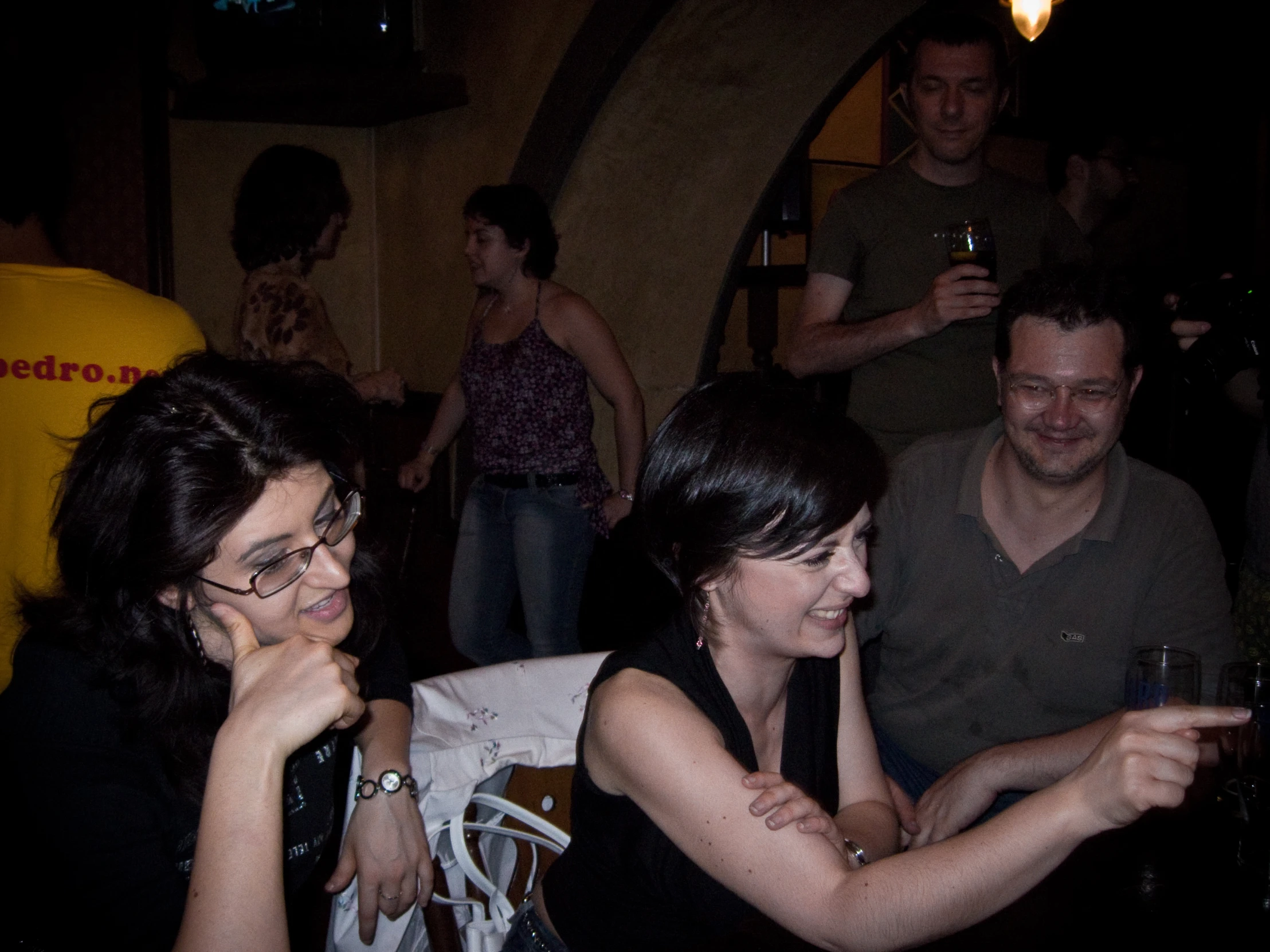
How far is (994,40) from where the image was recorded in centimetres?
248

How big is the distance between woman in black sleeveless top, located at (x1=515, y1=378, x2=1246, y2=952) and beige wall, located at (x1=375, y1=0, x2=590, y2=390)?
3210 mm

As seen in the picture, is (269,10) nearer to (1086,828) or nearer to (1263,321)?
(1263,321)

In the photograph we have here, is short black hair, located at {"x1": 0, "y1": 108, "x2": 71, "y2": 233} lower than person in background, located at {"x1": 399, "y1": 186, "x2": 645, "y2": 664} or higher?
higher

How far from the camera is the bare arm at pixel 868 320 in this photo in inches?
86.9

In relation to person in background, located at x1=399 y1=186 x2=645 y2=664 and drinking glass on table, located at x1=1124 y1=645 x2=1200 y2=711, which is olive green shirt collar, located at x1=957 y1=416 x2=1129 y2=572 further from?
person in background, located at x1=399 y1=186 x2=645 y2=664

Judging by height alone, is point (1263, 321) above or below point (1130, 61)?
below

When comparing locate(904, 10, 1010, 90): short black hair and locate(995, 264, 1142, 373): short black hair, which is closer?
locate(995, 264, 1142, 373): short black hair

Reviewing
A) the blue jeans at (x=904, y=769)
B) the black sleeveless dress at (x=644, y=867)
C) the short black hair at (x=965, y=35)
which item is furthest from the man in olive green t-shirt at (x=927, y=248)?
Result: the black sleeveless dress at (x=644, y=867)

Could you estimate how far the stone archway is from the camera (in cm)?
393

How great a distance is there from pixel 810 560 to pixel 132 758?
0.87 m

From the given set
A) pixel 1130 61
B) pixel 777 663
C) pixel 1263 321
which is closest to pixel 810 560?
pixel 777 663

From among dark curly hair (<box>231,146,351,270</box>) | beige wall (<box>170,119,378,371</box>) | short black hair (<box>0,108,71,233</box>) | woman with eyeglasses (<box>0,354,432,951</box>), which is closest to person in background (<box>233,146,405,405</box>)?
dark curly hair (<box>231,146,351,270</box>)

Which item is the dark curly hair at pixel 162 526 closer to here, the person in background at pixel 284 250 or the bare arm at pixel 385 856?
the bare arm at pixel 385 856

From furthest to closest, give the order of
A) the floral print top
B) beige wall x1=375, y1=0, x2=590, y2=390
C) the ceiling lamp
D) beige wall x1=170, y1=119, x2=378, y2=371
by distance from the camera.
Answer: beige wall x1=170, y1=119, x2=378, y2=371
the ceiling lamp
beige wall x1=375, y1=0, x2=590, y2=390
the floral print top
